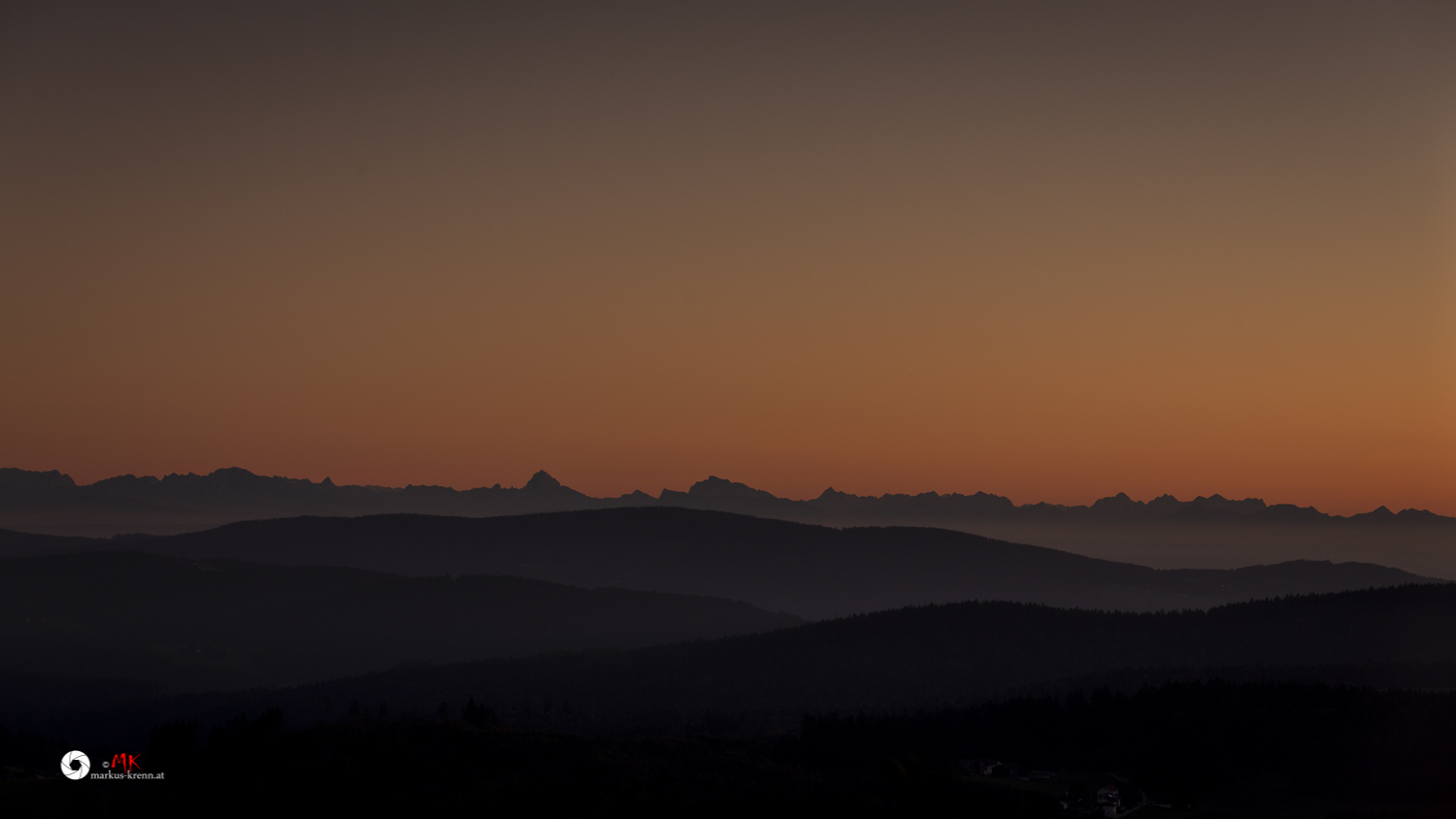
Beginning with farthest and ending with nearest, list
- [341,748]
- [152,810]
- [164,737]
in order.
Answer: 1. [164,737]
2. [341,748]
3. [152,810]

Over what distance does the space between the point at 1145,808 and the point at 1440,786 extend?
106 ft

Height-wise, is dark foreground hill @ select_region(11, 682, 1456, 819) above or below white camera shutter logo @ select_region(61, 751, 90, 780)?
above

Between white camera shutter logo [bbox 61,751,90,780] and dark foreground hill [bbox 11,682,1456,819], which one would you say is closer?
dark foreground hill [bbox 11,682,1456,819]

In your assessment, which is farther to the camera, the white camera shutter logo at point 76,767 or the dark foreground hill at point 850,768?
the white camera shutter logo at point 76,767

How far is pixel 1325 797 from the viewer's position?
11631cm

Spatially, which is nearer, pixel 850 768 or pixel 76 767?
pixel 850 768

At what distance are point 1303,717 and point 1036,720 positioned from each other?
35.3 meters

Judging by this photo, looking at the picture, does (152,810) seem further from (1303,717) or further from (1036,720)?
(1303,717)

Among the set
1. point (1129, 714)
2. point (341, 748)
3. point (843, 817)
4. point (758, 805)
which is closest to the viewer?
point (843, 817)

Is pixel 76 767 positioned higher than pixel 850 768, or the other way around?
pixel 850 768

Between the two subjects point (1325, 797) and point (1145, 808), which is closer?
point (1145, 808)

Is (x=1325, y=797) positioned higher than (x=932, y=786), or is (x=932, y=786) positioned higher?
(x=932, y=786)

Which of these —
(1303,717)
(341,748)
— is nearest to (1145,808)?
(1303,717)

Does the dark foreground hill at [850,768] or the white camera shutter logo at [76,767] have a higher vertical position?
the dark foreground hill at [850,768]
